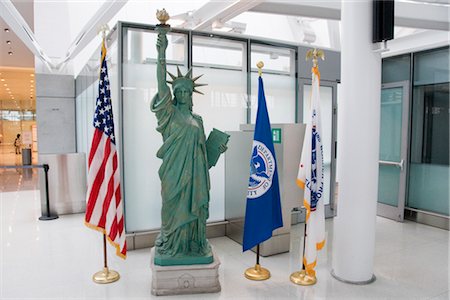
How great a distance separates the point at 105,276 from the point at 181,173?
138 centimetres

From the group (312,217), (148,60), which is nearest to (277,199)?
(312,217)

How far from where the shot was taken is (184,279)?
10.5ft

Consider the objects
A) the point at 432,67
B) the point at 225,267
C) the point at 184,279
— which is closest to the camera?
the point at 184,279

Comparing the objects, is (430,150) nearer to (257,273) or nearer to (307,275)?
(307,275)

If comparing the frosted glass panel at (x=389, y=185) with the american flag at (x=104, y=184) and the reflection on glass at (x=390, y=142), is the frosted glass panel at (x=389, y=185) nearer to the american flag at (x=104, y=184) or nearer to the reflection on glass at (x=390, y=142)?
the reflection on glass at (x=390, y=142)

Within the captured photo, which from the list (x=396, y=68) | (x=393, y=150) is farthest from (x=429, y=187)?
(x=396, y=68)

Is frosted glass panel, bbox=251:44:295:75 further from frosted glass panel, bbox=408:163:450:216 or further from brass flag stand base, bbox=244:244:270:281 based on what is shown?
brass flag stand base, bbox=244:244:270:281

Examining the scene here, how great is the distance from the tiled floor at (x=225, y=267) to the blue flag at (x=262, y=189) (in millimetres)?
509

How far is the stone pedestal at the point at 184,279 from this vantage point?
3160 millimetres

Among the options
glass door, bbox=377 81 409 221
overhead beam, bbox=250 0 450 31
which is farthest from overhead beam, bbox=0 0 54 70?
glass door, bbox=377 81 409 221

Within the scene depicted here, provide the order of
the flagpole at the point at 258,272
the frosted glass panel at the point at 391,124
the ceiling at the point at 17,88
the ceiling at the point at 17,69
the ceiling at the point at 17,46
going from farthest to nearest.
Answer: the ceiling at the point at 17,88, the ceiling at the point at 17,69, the ceiling at the point at 17,46, the frosted glass panel at the point at 391,124, the flagpole at the point at 258,272

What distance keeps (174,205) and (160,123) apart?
81 centimetres

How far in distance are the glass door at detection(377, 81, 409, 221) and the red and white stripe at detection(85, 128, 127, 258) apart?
477cm

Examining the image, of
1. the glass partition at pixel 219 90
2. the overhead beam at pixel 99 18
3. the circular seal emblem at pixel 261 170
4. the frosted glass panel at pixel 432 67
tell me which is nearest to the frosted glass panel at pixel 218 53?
the glass partition at pixel 219 90
